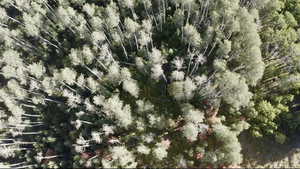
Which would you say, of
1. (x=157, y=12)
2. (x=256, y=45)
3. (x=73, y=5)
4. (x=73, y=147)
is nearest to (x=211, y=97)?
(x=256, y=45)

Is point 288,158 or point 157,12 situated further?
point 157,12

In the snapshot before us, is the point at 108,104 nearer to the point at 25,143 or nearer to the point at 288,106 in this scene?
the point at 25,143

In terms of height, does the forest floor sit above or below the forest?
below

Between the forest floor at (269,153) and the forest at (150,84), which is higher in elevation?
the forest at (150,84)
